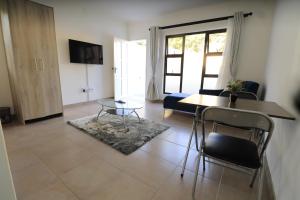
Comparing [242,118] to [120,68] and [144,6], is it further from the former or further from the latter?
[120,68]

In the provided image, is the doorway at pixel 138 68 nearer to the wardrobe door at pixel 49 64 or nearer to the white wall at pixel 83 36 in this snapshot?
the white wall at pixel 83 36

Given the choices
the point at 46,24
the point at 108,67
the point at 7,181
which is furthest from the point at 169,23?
the point at 7,181

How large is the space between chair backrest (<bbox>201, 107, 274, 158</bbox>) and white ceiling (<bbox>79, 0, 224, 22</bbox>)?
3313mm

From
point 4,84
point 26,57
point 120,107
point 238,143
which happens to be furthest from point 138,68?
point 238,143

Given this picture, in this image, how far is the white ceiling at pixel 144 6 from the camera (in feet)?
11.4

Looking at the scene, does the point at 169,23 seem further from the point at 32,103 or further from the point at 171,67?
the point at 32,103

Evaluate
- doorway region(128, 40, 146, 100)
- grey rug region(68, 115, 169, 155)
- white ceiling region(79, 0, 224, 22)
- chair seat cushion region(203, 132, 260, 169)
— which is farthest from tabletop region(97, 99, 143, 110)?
doorway region(128, 40, 146, 100)

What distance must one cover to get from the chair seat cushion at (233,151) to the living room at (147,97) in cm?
5

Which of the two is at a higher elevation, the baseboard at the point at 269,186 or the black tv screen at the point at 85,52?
the black tv screen at the point at 85,52

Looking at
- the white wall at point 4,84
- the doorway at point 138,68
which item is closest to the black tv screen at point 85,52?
the white wall at point 4,84

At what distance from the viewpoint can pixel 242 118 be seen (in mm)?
1038

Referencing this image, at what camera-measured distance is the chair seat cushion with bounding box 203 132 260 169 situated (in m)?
1.05

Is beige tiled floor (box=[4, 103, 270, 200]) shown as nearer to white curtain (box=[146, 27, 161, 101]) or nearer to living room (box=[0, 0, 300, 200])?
living room (box=[0, 0, 300, 200])

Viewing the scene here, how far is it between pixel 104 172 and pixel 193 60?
3.76 meters
